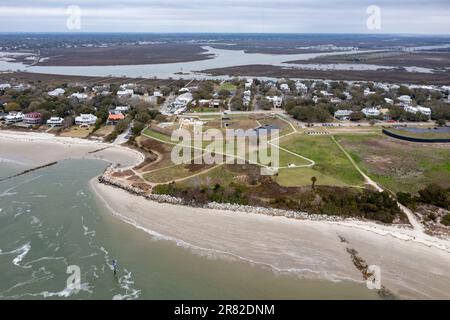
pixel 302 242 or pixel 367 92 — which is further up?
pixel 367 92

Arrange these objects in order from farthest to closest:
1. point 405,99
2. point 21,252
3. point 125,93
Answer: point 125,93, point 405,99, point 21,252

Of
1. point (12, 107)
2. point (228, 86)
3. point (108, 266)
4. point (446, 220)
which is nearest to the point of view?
point (108, 266)

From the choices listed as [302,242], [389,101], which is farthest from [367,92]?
[302,242]

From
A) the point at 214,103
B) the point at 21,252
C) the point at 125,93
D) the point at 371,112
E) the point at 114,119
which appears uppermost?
the point at 125,93

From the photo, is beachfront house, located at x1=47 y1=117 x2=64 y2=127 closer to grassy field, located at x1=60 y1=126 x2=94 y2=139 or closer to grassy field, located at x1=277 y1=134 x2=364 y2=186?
grassy field, located at x1=60 y1=126 x2=94 y2=139

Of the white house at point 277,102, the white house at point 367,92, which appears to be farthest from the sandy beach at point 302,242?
the white house at point 367,92

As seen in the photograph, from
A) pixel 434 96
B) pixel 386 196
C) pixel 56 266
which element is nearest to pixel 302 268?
pixel 386 196

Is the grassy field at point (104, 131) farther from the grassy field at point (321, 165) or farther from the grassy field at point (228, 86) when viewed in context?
the grassy field at point (228, 86)

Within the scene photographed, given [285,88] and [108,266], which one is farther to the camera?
[285,88]

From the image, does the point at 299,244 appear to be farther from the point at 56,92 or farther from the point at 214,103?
the point at 56,92
